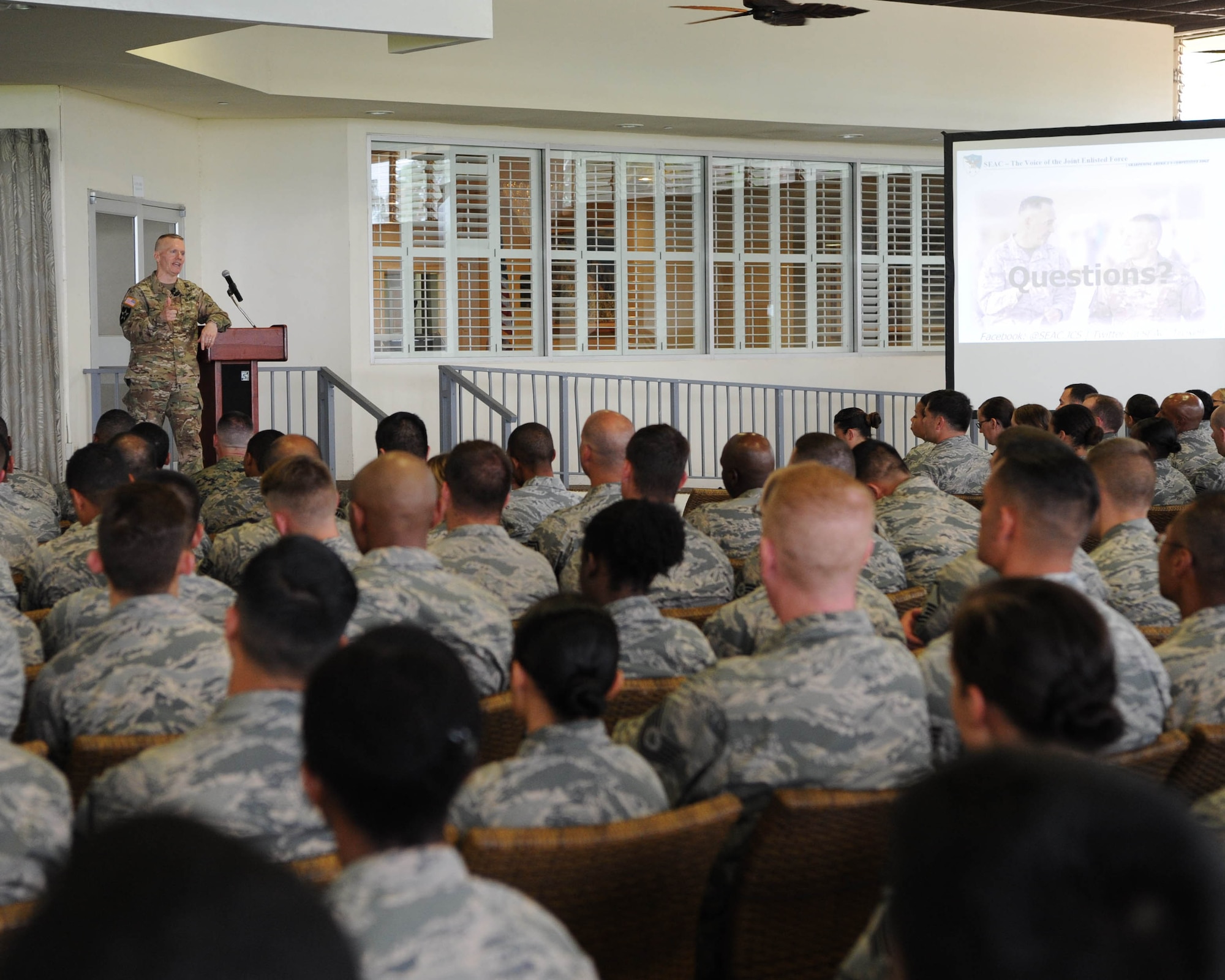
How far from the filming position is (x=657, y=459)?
4375 millimetres

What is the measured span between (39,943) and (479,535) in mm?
3155

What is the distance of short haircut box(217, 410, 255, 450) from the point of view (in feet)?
20.6

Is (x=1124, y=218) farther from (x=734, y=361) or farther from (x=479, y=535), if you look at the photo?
(x=479, y=535)

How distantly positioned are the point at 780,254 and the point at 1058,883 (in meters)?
11.3

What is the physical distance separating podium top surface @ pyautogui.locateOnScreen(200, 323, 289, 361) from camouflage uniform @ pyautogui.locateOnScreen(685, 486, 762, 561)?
4.26 meters

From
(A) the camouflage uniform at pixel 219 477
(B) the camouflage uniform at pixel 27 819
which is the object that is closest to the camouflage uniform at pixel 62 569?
(A) the camouflage uniform at pixel 219 477

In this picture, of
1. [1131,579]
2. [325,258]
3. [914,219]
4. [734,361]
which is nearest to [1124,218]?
[914,219]

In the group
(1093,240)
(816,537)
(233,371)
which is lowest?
(816,537)

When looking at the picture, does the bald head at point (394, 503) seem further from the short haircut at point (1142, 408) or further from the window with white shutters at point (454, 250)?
the window with white shutters at point (454, 250)

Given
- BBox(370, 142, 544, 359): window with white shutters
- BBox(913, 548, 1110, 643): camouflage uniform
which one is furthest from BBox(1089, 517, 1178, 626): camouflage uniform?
BBox(370, 142, 544, 359): window with white shutters

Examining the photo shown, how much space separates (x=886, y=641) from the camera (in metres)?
2.33

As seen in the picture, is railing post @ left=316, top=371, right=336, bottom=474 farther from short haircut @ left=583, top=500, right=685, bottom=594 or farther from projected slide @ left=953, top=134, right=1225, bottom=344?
short haircut @ left=583, top=500, right=685, bottom=594

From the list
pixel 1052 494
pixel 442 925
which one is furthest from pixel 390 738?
pixel 1052 494

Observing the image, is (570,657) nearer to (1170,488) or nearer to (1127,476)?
(1127,476)
